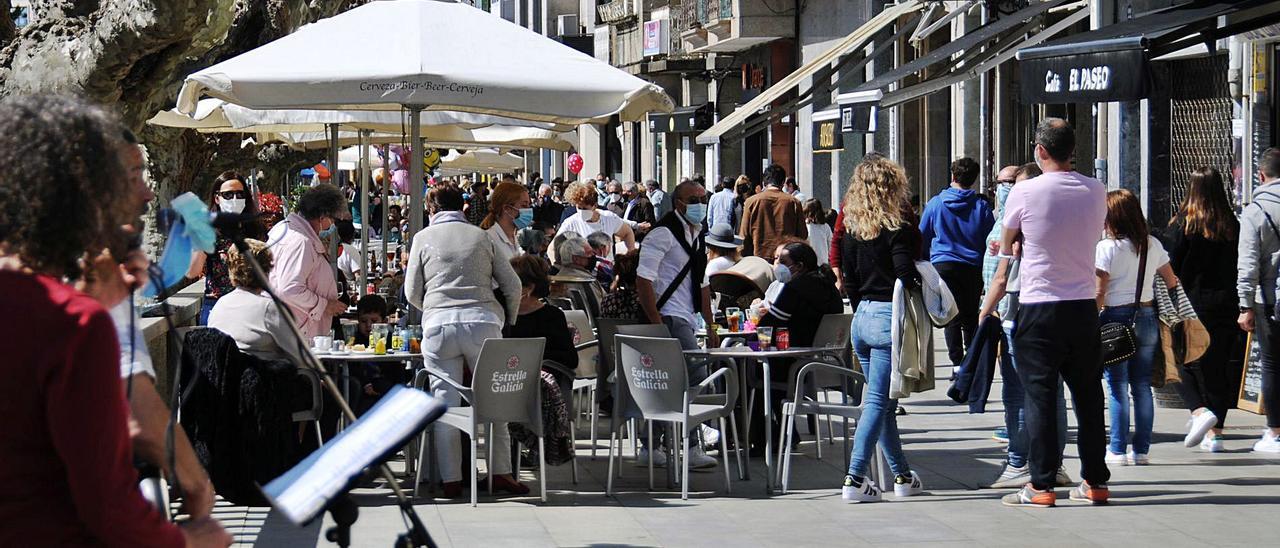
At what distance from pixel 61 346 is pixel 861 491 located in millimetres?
6831

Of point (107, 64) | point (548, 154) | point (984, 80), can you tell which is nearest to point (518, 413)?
point (107, 64)

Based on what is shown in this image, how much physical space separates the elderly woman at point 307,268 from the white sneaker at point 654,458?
196 centimetres

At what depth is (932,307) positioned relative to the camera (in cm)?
905

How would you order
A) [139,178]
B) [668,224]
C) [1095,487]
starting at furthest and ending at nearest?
[668,224] < [1095,487] < [139,178]

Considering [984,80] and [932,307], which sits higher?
[984,80]

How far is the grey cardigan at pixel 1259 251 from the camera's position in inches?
420

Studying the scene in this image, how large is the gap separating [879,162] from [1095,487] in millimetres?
1951

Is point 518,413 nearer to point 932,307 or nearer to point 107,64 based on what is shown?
point 932,307

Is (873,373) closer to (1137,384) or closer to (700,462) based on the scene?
(700,462)

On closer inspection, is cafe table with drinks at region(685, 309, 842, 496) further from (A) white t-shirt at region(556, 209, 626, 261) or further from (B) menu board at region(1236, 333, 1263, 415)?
(A) white t-shirt at region(556, 209, 626, 261)

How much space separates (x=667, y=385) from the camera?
9.49m

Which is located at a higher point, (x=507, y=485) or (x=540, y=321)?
(x=540, y=321)

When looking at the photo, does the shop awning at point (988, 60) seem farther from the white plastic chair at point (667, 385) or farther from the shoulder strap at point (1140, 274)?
the white plastic chair at point (667, 385)

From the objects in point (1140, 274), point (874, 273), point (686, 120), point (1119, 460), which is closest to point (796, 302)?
point (874, 273)
